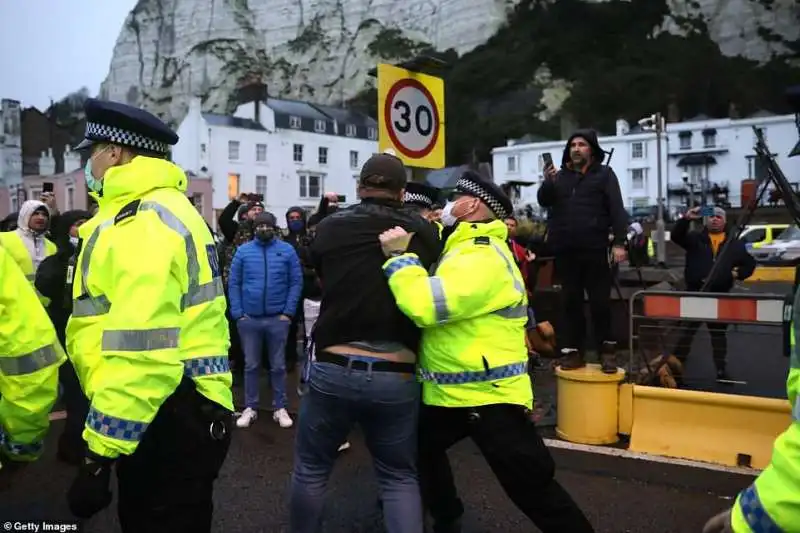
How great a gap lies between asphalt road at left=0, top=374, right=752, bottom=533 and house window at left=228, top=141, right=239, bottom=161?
44935 millimetres

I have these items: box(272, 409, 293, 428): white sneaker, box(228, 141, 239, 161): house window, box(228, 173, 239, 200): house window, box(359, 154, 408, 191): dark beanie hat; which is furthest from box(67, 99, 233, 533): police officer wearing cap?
box(228, 141, 239, 161): house window

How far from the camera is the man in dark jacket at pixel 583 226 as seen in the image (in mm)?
5953

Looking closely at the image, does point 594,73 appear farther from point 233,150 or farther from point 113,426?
point 113,426

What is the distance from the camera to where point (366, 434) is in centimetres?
317

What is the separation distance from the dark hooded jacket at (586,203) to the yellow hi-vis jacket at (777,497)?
4405 millimetres

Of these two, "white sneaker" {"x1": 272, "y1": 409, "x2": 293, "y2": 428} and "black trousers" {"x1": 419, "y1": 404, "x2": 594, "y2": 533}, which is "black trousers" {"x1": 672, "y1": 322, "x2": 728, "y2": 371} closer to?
"white sneaker" {"x1": 272, "y1": 409, "x2": 293, "y2": 428}

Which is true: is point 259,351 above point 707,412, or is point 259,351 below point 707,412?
above

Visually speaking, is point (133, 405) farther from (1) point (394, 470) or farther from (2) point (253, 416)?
(2) point (253, 416)

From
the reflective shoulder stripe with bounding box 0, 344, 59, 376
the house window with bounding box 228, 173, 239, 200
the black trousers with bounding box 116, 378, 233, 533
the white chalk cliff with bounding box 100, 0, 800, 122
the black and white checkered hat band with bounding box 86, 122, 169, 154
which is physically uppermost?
the white chalk cliff with bounding box 100, 0, 800, 122

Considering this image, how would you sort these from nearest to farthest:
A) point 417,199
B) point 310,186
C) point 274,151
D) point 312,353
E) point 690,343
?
point 312,353, point 417,199, point 690,343, point 274,151, point 310,186

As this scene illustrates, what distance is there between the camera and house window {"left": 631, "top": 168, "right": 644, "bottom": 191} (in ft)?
178

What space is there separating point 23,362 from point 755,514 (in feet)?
7.76

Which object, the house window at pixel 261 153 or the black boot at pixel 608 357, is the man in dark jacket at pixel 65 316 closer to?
the black boot at pixel 608 357

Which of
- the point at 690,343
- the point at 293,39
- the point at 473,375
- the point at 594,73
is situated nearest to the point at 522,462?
the point at 473,375
